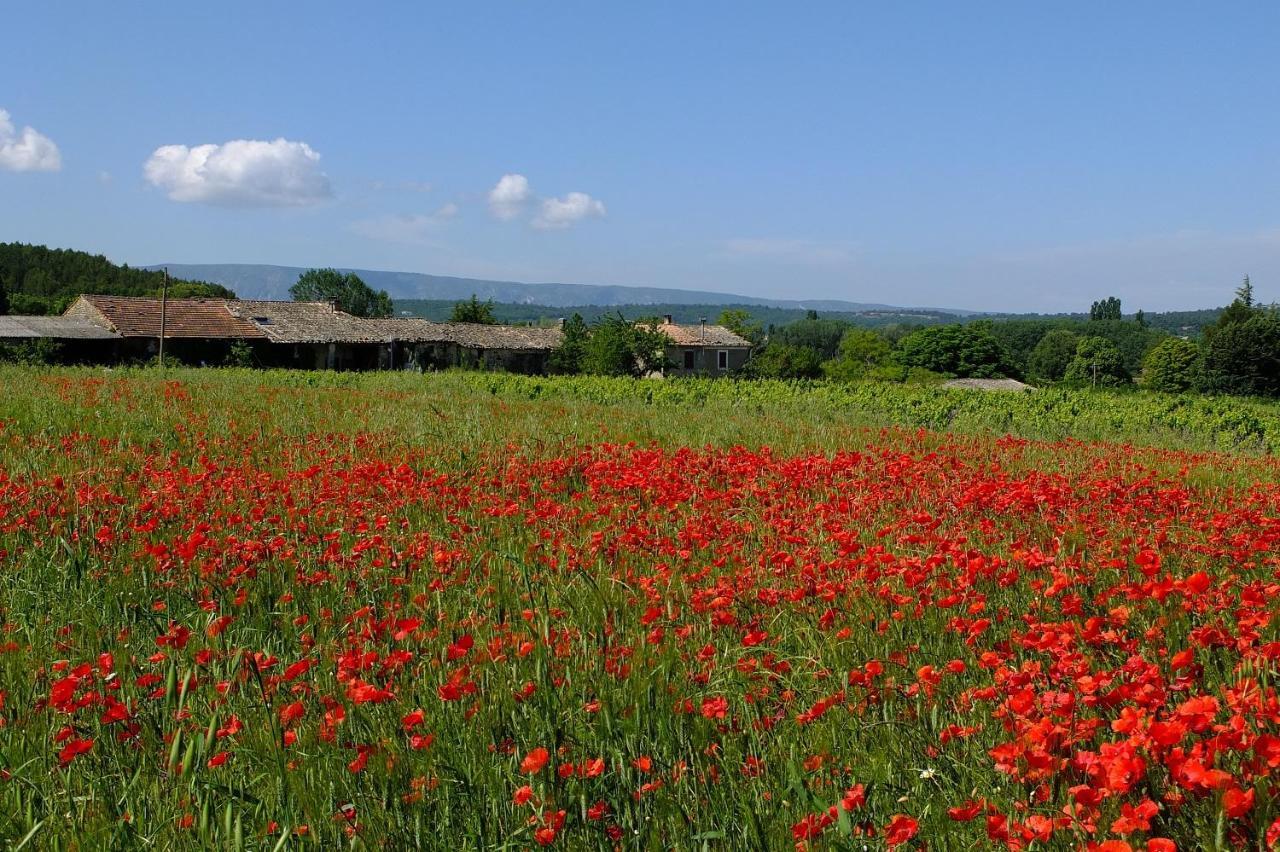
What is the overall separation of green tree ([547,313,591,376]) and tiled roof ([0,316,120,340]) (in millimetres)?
25503

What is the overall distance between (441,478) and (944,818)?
462cm

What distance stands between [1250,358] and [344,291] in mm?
94285

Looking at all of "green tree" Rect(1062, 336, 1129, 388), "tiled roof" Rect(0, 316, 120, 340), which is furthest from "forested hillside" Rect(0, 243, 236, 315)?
"green tree" Rect(1062, 336, 1129, 388)

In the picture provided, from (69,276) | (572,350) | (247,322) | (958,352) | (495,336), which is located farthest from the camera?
(958,352)

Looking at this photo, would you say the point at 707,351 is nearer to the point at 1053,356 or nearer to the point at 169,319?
the point at 169,319

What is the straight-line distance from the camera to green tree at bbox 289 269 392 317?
380 ft

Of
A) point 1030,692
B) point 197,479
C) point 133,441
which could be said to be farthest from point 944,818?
point 133,441

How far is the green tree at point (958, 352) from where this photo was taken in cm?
11162

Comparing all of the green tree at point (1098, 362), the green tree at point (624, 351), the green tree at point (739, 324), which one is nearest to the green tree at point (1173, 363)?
the green tree at point (1098, 362)

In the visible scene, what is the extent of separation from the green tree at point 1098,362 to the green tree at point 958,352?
749 inches

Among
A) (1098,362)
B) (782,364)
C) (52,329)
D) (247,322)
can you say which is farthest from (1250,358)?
(52,329)

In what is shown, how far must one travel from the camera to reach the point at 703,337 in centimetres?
8094

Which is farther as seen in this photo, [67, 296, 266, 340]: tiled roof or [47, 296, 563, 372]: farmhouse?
A: [47, 296, 563, 372]: farmhouse

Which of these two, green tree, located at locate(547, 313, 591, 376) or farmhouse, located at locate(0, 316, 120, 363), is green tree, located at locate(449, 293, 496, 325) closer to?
green tree, located at locate(547, 313, 591, 376)
